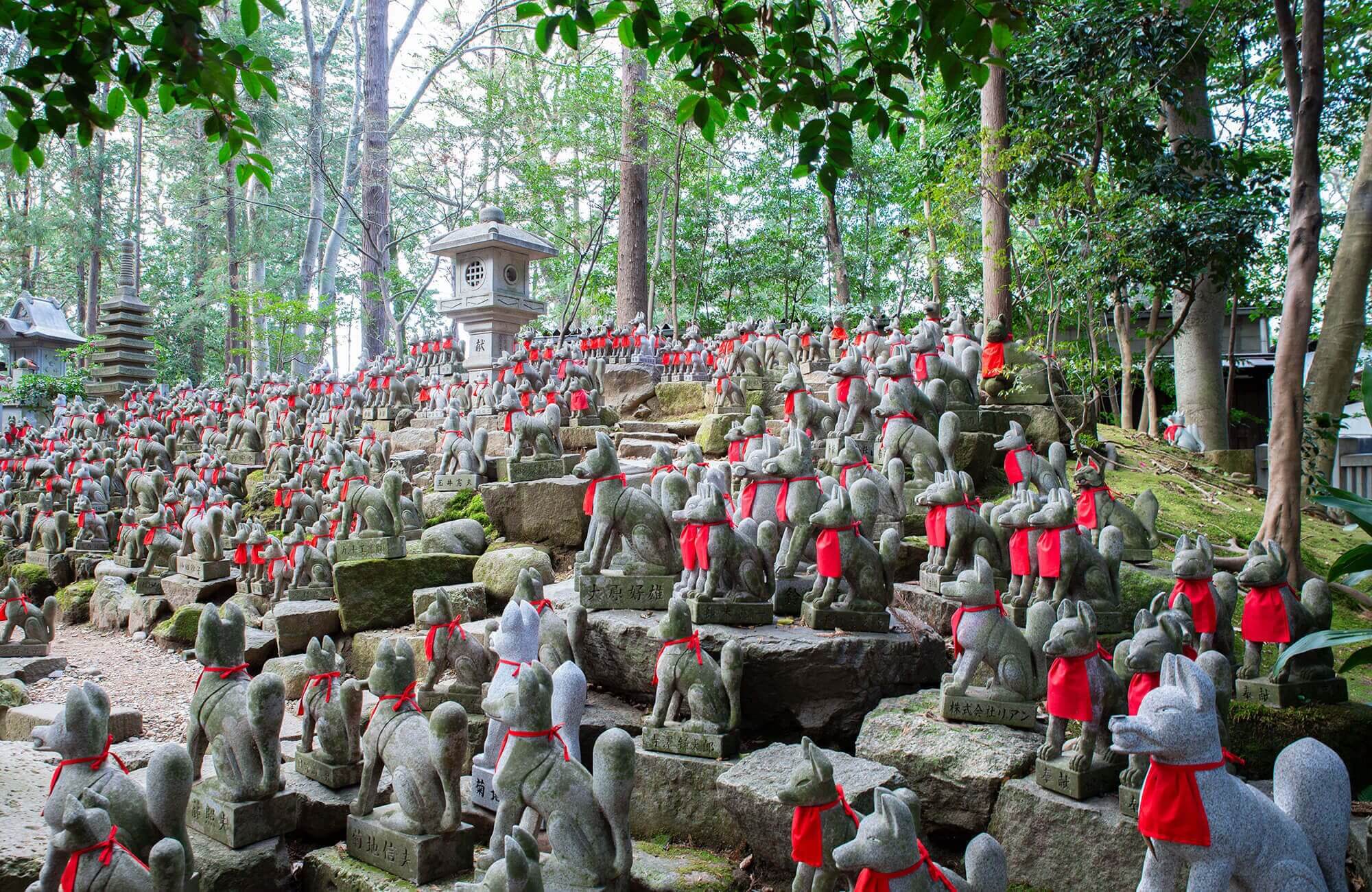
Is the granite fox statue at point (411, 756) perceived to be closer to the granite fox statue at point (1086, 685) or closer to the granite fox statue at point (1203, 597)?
the granite fox statue at point (1086, 685)

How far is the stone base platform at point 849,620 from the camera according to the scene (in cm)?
509

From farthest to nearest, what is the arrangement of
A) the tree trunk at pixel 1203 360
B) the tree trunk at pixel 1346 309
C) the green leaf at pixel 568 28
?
the tree trunk at pixel 1203 360, the tree trunk at pixel 1346 309, the green leaf at pixel 568 28

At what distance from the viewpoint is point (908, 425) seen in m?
7.17

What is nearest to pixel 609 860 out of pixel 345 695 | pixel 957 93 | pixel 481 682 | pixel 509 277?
pixel 345 695

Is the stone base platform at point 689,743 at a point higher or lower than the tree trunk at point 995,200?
lower

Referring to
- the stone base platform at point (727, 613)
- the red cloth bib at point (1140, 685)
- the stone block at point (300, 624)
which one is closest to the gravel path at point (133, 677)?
the stone block at point (300, 624)

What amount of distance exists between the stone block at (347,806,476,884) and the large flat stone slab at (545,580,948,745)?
154cm

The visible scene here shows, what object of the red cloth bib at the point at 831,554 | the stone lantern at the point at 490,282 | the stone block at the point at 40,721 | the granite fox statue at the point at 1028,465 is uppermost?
the stone lantern at the point at 490,282

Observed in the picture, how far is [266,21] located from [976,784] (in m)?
33.5

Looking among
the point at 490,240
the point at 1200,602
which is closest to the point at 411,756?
the point at 1200,602

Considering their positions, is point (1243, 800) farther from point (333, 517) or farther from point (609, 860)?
point (333, 517)

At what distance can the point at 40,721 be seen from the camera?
6375mm

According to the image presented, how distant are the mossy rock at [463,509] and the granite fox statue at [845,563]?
4.98 metres

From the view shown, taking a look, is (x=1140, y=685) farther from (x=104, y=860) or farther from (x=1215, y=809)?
(x=104, y=860)
